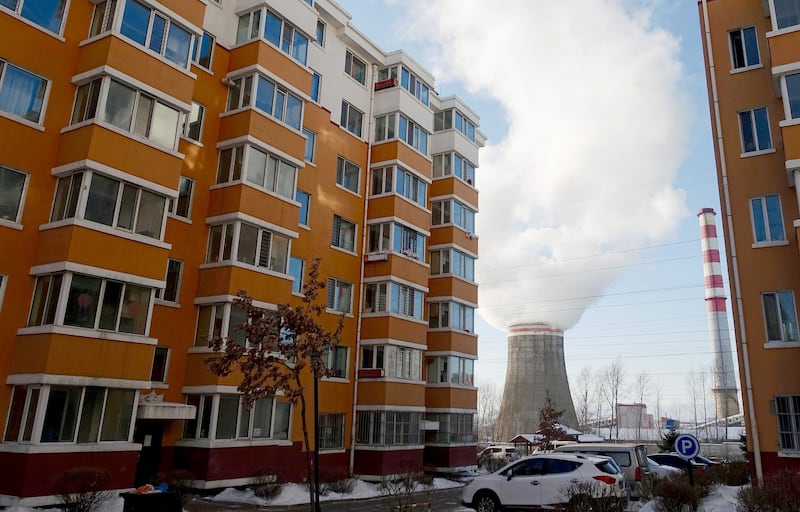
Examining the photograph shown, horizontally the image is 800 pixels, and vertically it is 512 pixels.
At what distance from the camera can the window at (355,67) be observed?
3017 centimetres

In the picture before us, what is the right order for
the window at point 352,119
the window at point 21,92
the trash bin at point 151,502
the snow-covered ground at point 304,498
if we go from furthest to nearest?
the window at point 352,119
the window at point 21,92
the snow-covered ground at point 304,498
the trash bin at point 151,502

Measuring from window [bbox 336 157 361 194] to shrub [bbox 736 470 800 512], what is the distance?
20.7 metres

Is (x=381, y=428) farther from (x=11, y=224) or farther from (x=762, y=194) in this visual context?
(x=762, y=194)

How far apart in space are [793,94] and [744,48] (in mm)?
3879

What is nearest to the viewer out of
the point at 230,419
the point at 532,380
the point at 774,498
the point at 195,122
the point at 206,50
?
the point at 774,498

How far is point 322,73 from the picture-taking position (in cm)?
2800

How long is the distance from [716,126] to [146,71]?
20.2m

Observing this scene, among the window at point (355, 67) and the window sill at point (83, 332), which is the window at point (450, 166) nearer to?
the window at point (355, 67)

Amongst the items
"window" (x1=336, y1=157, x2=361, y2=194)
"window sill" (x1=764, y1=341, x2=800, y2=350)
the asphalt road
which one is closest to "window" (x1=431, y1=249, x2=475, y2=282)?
"window" (x1=336, y1=157, x2=361, y2=194)

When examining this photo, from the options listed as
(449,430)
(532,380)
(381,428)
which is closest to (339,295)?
(381,428)

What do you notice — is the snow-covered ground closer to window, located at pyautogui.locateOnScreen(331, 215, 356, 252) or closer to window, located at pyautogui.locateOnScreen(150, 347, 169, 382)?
window, located at pyautogui.locateOnScreen(150, 347, 169, 382)

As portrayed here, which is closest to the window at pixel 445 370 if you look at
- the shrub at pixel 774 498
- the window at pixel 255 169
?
the window at pixel 255 169

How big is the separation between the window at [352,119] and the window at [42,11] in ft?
44.6

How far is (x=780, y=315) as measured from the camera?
19547 mm
